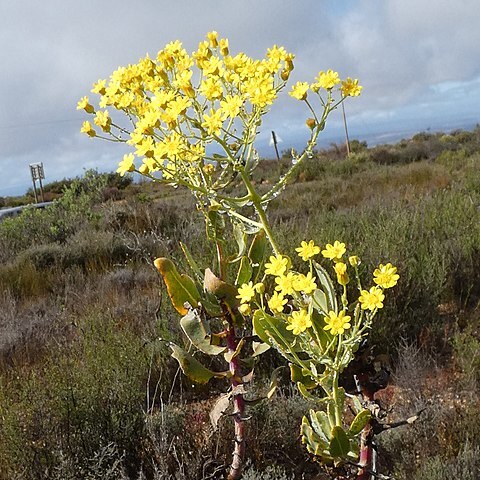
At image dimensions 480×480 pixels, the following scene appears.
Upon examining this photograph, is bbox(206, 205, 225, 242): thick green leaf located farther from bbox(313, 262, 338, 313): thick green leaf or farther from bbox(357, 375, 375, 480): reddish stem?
bbox(357, 375, 375, 480): reddish stem

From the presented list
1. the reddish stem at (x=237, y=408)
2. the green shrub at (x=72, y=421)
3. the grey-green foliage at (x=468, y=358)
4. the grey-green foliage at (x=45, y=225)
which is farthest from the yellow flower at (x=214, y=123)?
the grey-green foliage at (x=45, y=225)

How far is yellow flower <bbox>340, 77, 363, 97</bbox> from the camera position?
174 centimetres

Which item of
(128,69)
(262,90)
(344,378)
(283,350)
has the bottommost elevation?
(344,378)

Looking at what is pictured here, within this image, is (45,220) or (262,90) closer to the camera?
(262,90)

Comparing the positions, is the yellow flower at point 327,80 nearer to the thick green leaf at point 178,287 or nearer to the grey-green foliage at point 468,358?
the thick green leaf at point 178,287

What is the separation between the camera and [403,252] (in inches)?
195

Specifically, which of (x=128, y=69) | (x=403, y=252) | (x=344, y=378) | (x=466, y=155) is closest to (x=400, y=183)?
(x=466, y=155)

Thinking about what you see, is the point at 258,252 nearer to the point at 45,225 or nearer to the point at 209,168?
the point at 209,168

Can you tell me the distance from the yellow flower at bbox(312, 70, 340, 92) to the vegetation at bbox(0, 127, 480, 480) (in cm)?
A: 77

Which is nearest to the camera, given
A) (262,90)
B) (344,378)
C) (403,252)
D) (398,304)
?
(262,90)

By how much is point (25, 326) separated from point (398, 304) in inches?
115

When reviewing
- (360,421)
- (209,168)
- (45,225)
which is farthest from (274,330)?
(45,225)

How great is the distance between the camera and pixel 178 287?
208 cm

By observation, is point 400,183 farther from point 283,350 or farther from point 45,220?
point 283,350
